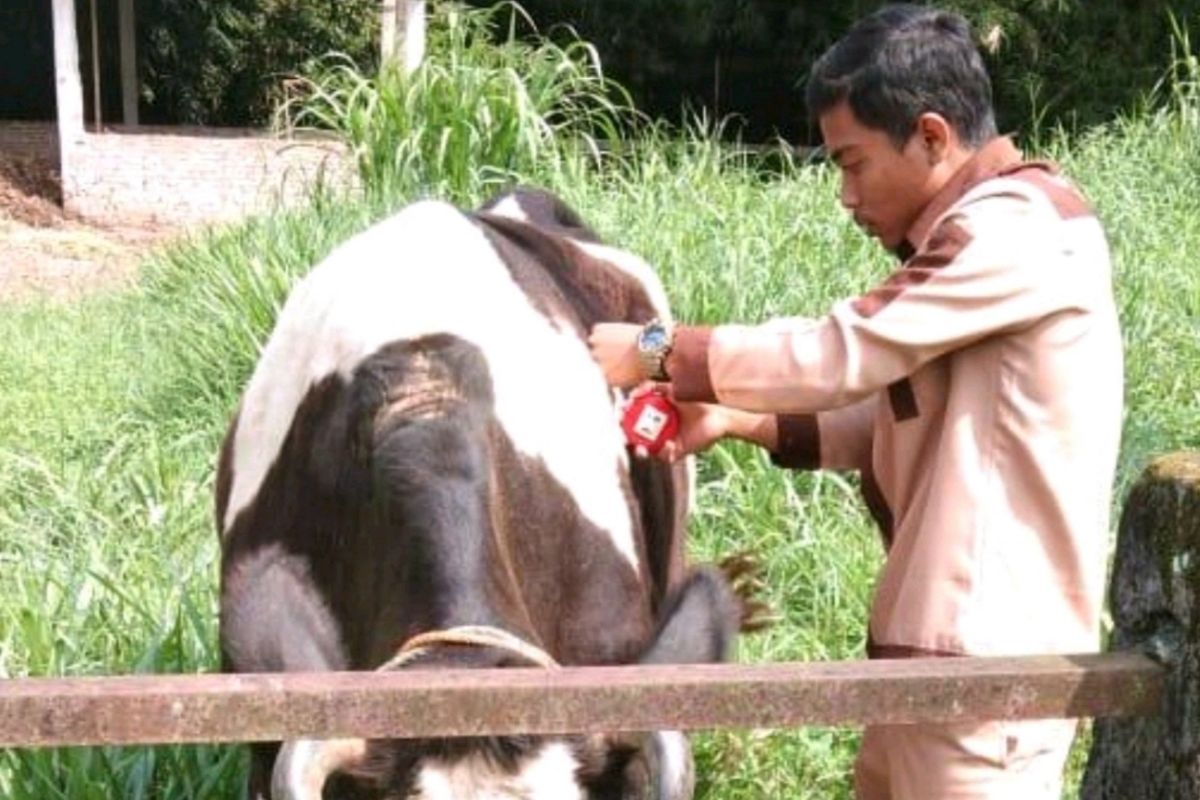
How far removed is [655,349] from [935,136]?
1.54 ft

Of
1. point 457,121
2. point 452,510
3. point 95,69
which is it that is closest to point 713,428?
point 452,510

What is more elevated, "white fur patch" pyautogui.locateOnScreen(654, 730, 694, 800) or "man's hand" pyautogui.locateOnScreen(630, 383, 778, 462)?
"man's hand" pyautogui.locateOnScreen(630, 383, 778, 462)

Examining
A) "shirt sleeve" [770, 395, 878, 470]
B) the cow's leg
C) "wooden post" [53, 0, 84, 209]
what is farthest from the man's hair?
"wooden post" [53, 0, 84, 209]

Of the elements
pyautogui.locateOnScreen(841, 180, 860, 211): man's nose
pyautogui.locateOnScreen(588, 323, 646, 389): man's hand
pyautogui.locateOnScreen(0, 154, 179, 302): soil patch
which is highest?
pyautogui.locateOnScreen(841, 180, 860, 211): man's nose

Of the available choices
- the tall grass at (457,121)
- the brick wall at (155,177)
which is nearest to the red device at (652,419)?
the tall grass at (457,121)

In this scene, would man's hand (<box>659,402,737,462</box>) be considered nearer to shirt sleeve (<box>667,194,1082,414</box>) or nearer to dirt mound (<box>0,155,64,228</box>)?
shirt sleeve (<box>667,194,1082,414</box>)

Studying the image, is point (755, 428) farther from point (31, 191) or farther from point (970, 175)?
point (31, 191)

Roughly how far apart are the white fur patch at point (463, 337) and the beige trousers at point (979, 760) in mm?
1022

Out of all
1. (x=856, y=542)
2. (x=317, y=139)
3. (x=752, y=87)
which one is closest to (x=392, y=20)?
(x=317, y=139)

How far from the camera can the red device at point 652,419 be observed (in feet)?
9.32

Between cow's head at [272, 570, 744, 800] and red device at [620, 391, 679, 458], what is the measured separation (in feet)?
1.51

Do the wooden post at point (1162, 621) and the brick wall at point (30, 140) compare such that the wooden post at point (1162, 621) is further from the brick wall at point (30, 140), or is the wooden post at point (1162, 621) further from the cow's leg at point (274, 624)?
the brick wall at point (30, 140)

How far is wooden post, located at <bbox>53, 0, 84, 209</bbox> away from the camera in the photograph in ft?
56.3

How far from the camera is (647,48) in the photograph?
17.4 metres
